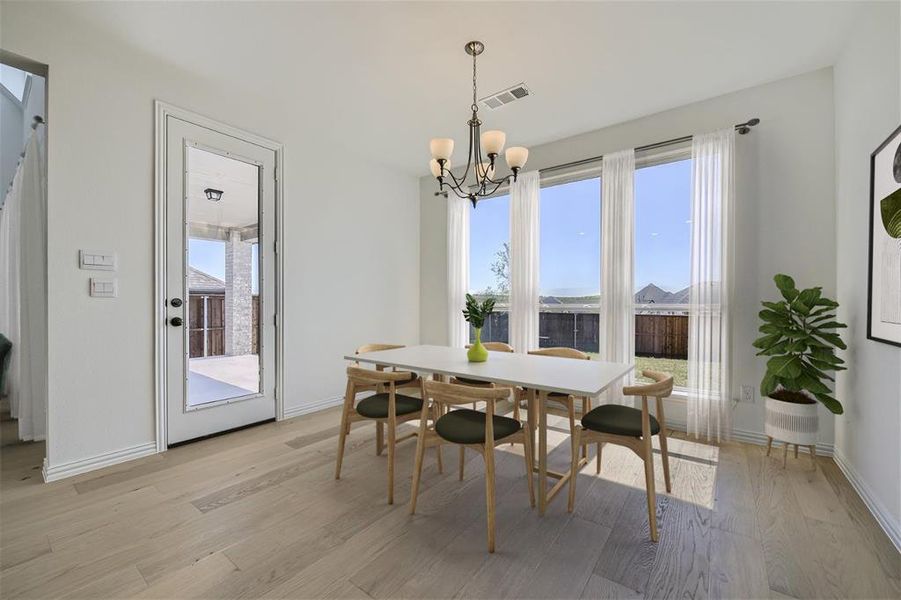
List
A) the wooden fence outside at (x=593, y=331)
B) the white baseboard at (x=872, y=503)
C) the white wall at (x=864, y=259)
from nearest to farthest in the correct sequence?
the white baseboard at (x=872, y=503) < the white wall at (x=864, y=259) < the wooden fence outside at (x=593, y=331)

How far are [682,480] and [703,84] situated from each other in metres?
3.04

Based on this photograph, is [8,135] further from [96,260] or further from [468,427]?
[468,427]

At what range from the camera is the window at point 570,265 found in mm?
4090

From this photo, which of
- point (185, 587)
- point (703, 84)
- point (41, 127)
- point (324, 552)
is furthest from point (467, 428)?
point (41, 127)

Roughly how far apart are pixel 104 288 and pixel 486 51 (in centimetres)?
314

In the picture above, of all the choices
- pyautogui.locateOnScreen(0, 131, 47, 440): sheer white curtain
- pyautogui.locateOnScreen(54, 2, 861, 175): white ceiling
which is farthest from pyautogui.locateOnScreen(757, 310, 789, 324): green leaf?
pyautogui.locateOnScreen(0, 131, 47, 440): sheer white curtain

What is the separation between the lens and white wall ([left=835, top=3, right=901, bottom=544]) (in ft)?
6.53

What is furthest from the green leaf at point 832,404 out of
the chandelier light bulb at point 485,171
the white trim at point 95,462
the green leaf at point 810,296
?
the white trim at point 95,462

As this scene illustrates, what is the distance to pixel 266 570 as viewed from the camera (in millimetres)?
1727

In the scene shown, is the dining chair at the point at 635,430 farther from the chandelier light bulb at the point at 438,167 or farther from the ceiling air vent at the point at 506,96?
the ceiling air vent at the point at 506,96

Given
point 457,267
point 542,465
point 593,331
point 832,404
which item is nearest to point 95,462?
point 542,465

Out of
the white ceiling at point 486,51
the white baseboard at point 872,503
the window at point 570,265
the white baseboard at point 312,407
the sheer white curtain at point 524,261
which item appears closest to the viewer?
the white baseboard at point 872,503

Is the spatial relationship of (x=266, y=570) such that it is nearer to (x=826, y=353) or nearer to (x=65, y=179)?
(x=65, y=179)

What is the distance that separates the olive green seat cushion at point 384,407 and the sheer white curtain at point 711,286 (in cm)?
244
